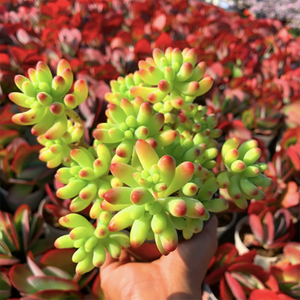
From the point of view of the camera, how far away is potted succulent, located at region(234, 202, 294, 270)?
86cm

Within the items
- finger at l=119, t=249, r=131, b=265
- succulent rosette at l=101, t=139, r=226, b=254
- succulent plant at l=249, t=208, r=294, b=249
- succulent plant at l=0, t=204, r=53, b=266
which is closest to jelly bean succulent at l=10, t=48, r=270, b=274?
succulent rosette at l=101, t=139, r=226, b=254

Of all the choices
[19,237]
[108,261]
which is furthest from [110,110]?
[19,237]

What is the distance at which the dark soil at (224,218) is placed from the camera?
3.24ft

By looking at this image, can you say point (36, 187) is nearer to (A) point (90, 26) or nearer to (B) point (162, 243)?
(B) point (162, 243)

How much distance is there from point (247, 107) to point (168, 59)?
0.78 m

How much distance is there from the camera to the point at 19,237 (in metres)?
0.71

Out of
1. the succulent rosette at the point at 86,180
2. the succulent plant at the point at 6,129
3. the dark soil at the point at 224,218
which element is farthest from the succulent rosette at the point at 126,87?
the dark soil at the point at 224,218

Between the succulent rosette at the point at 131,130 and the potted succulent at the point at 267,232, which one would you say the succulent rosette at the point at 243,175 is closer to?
the succulent rosette at the point at 131,130

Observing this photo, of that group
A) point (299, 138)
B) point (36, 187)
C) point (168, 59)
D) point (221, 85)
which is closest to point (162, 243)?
point (168, 59)

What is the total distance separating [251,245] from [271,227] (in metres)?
0.11

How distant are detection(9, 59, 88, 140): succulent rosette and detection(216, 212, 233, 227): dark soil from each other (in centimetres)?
70

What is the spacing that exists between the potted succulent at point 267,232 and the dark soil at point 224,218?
7 cm

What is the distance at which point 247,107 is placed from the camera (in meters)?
1.20

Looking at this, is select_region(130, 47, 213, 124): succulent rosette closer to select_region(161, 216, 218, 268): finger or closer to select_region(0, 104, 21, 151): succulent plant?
select_region(161, 216, 218, 268): finger
